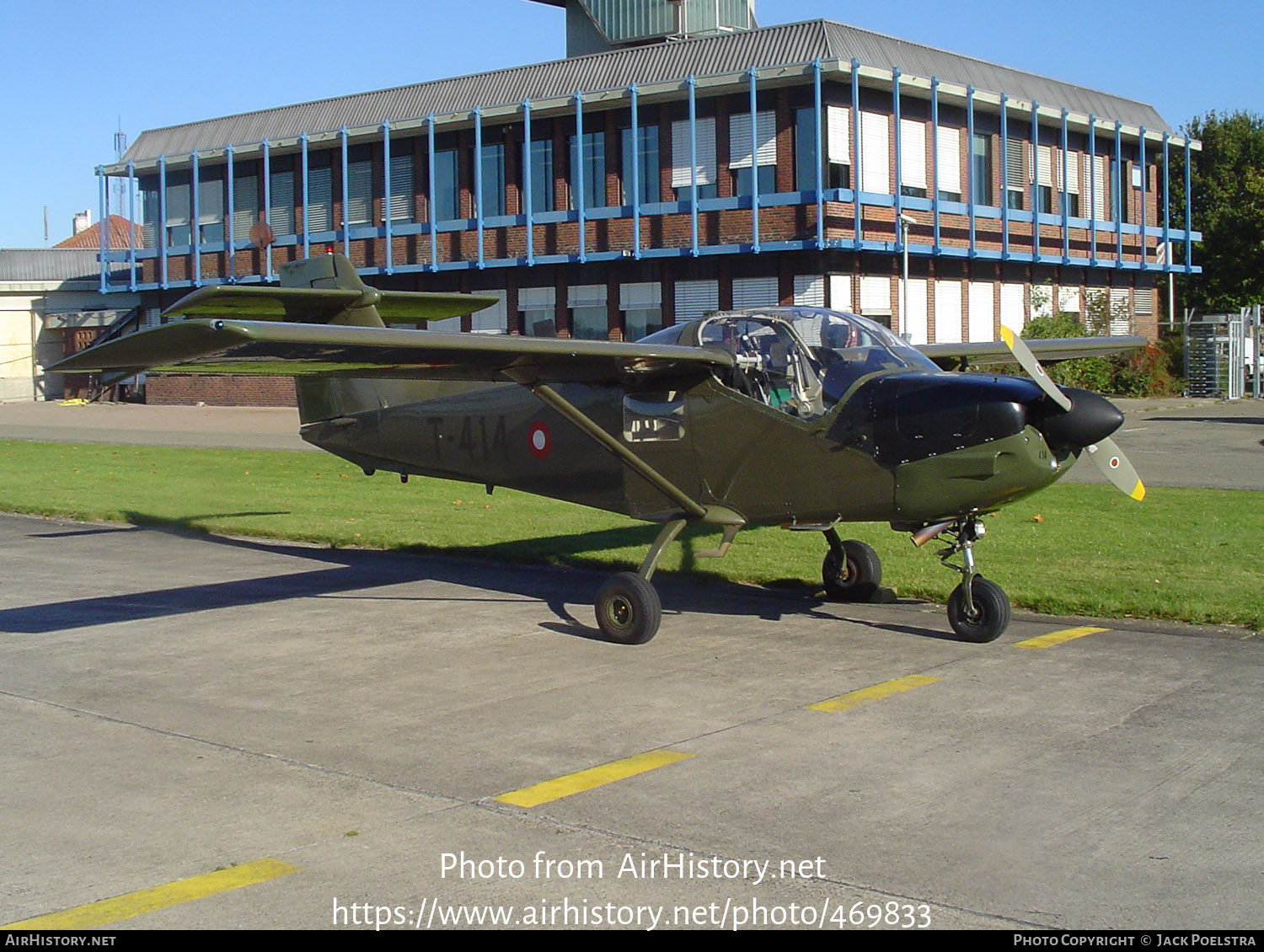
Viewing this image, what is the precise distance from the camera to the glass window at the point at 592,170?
3478 cm

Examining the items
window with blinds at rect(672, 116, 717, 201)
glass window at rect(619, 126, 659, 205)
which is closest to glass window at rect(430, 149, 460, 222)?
glass window at rect(619, 126, 659, 205)

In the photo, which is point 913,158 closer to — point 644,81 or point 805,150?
point 805,150

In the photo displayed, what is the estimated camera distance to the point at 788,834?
17.2 ft

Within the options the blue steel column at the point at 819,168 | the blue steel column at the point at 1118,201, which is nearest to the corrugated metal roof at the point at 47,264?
the blue steel column at the point at 819,168

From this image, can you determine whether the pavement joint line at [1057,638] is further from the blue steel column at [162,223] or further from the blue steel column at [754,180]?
the blue steel column at [162,223]

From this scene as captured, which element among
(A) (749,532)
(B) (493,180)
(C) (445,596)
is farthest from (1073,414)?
(B) (493,180)

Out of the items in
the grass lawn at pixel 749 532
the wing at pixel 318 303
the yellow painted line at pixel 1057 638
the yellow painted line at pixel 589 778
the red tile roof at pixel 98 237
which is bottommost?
the yellow painted line at pixel 589 778

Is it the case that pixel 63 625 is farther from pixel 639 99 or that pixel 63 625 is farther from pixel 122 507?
pixel 639 99

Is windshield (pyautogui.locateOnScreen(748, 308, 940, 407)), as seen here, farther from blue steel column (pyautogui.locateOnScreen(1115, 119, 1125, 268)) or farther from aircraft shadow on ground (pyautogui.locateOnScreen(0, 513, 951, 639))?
blue steel column (pyautogui.locateOnScreen(1115, 119, 1125, 268))

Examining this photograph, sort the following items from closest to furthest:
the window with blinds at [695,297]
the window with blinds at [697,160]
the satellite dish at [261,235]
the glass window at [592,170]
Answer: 1. the window with blinds at [697,160]
2. the window with blinds at [695,297]
3. the glass window at [592,170]
4. the satellite dish at [261,235]

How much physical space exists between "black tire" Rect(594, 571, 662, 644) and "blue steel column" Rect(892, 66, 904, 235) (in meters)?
24.0

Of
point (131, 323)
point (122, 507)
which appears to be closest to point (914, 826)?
point (122, 507)

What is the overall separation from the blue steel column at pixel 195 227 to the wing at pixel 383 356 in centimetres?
3501

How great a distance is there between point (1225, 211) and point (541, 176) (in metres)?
34.3
